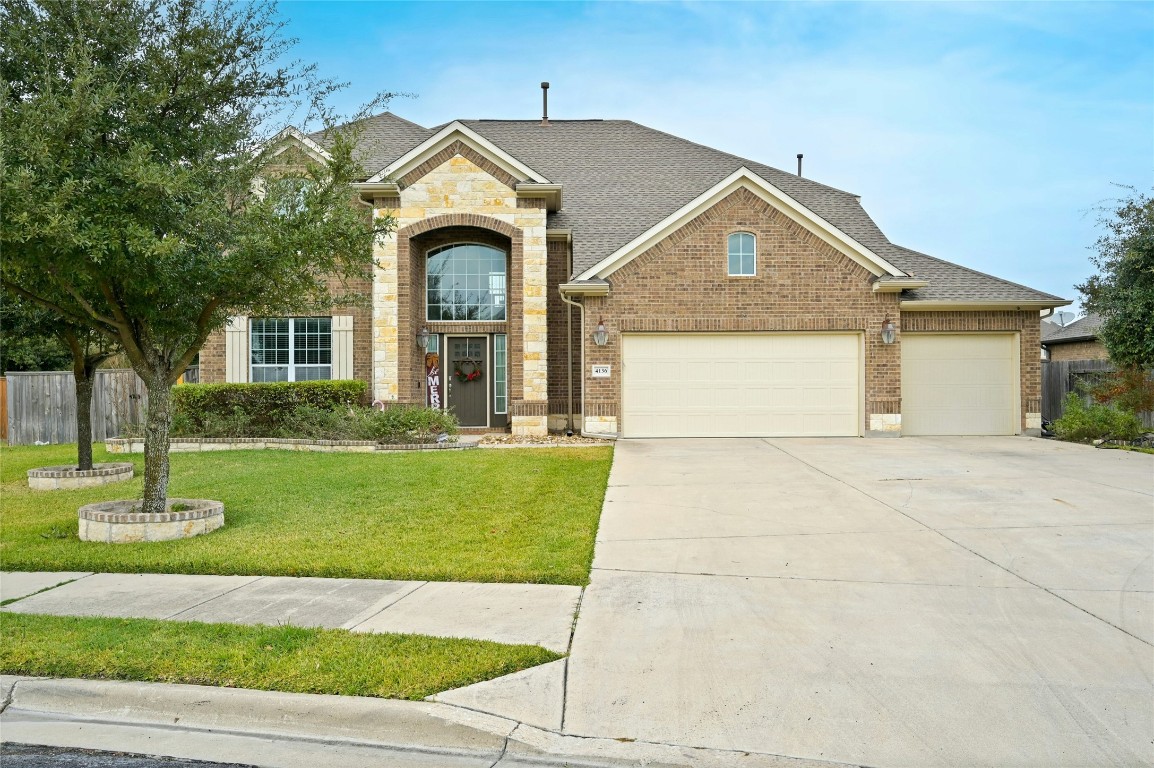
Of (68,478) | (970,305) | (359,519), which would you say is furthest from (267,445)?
(970,305)

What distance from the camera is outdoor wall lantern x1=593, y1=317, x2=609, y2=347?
1644 centimetres

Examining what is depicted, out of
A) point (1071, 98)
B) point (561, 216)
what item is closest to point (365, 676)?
point (1071, 98)

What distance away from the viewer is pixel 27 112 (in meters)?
6.31

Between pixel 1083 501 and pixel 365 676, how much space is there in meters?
8.60

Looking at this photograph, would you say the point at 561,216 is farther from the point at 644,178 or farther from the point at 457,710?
the point at 457,710

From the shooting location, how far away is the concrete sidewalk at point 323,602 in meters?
5.05

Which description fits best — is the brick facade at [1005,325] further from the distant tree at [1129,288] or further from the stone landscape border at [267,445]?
the stone landscape border at [267,445]

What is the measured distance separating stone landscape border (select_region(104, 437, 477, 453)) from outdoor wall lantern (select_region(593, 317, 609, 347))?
3583 millimetres

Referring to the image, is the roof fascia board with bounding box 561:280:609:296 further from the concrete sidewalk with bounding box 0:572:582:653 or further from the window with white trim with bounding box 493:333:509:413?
the concrete sidewalk with bounding box 0:572:582:653

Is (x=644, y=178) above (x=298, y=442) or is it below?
above

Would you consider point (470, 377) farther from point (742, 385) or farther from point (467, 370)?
point (742, 385)

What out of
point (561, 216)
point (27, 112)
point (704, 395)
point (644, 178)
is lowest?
point (704, 395)

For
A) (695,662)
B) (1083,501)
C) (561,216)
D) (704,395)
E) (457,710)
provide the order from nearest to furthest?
(457,710), (695,662), (1083,501), (704,395), (561,216)

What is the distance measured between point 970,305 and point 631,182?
884 cm
